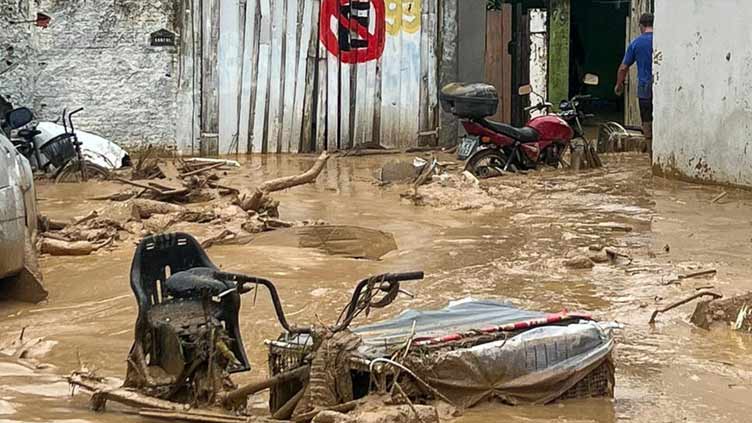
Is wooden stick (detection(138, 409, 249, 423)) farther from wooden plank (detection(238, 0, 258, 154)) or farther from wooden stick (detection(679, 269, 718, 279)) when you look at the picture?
wooden plank (detection(238, 0, 258, 154))

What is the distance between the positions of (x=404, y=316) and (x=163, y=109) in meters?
9.68

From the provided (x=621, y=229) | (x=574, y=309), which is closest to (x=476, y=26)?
(x=621, y=229)

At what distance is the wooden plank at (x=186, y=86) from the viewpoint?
14.3 m

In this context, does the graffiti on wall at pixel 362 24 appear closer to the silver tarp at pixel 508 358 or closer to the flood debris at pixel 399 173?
the flood debris at pixel 399 173

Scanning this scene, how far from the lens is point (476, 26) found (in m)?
15.3

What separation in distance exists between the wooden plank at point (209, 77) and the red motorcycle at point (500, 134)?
133 inches

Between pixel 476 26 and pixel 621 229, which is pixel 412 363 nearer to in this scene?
pixel 621 229

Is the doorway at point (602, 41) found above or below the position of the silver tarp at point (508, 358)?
above

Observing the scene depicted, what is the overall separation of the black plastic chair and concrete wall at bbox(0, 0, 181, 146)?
30.0ft

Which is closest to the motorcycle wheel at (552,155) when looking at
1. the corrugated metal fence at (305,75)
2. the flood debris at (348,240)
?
the corrugated metal fence at (305,75)

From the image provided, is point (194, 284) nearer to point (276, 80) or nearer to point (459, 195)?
point (459, 195)

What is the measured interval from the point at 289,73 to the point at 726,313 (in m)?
9.38

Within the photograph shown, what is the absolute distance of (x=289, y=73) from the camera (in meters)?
14.9

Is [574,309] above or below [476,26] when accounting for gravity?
below
